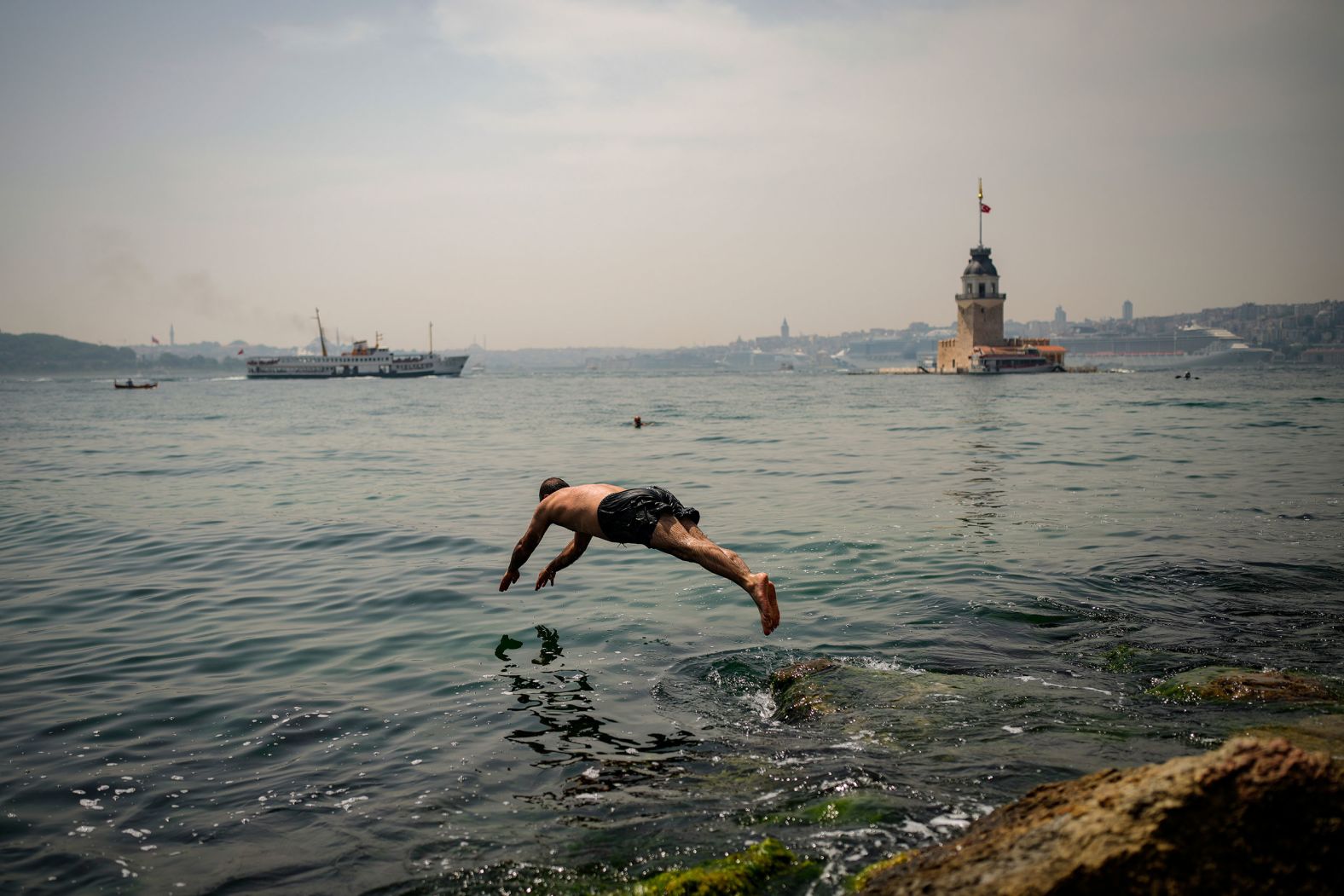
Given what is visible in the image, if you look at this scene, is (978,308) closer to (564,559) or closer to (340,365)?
(340,365)

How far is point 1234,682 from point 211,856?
5.82 metres

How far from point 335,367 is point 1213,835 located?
122837 mm

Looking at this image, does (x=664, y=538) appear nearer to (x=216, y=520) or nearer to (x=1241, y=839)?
(x=1241, y=839)

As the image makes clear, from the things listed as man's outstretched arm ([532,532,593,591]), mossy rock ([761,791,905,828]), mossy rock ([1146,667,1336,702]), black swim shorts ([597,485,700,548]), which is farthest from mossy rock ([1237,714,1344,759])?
man's outstretched arm ([532,532,593,591])

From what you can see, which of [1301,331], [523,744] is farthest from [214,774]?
[1301,331]

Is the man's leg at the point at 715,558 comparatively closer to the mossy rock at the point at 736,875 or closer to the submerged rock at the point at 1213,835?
the mossy rock at the point at 736,875

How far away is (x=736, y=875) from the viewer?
11.8 ft

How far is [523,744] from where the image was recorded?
537cm

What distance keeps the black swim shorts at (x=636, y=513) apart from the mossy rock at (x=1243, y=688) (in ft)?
10.9

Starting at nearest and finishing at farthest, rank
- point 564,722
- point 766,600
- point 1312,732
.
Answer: point 1312,732 < point 564,722 < point 766,600

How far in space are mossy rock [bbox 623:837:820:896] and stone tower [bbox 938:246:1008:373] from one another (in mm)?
116758

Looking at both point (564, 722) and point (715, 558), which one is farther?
point (715, 558)

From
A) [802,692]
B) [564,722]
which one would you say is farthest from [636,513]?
[802,692]

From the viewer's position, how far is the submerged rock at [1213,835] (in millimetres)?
2383
